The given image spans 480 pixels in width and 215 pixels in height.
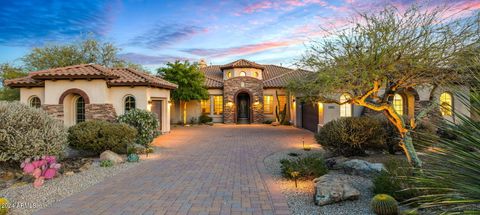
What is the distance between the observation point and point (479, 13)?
569 cm

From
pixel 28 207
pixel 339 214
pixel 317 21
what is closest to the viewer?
pixel 339 214

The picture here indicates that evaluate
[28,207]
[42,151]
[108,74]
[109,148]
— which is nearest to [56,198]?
[28,207]

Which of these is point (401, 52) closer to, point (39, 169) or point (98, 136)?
point (39, 169)

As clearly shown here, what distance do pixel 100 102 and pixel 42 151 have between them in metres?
7.55

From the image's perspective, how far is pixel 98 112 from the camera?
14.5 metres

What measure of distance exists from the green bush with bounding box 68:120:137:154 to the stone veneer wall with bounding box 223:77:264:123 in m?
16.0

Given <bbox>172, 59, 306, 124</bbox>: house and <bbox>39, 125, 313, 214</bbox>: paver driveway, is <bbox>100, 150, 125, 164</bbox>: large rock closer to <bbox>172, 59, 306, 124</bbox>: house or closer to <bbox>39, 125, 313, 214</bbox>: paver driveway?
<bbox>39, 125, 313, 214</bbox>: paver driveway

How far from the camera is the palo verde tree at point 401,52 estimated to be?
226 inches

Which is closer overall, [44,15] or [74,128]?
[74,128]

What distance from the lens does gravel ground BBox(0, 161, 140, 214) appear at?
5117 millimetres

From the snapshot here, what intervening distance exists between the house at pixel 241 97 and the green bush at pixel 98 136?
1601cm

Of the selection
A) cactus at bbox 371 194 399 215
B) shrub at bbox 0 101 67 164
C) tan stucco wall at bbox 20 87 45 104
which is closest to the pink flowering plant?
shrub at bbox 0 101 67 164

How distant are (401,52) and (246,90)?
19.9m

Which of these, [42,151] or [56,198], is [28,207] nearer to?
[56,198]
